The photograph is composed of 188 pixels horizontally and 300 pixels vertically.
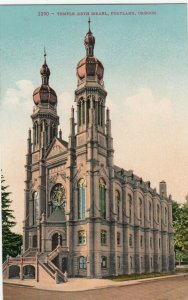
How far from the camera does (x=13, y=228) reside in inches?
925

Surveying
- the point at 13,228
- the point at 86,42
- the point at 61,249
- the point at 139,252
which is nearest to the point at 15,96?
the point at 86,42

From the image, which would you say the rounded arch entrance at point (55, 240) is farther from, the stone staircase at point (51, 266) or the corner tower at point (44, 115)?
the corner tower at point (44, 115)

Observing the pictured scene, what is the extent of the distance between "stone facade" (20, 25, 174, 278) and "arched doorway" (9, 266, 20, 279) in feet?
5.39

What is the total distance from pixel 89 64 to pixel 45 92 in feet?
8.95

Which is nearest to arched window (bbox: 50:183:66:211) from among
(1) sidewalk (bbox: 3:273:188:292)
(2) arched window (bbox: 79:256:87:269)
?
(2) arched window (bbox: 79:256:87:269)

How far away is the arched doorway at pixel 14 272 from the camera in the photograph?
23.4 meters

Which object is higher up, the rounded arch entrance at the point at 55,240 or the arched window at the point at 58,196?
the arched window at the point at 58,196

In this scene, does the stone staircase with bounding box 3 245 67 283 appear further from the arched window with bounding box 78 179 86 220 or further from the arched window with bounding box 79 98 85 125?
the arched window with bounding box 79 98 85 125

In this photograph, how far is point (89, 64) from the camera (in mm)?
23734

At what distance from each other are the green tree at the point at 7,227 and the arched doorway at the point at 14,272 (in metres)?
0.68

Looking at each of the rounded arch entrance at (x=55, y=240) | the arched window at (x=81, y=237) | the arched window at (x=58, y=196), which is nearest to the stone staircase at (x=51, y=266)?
the rounded arch entrance at (x=55, y=240)

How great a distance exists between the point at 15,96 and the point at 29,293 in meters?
9.54

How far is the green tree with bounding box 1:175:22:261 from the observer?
22516 mm

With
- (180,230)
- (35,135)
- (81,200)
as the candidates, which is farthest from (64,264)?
(35,135)
